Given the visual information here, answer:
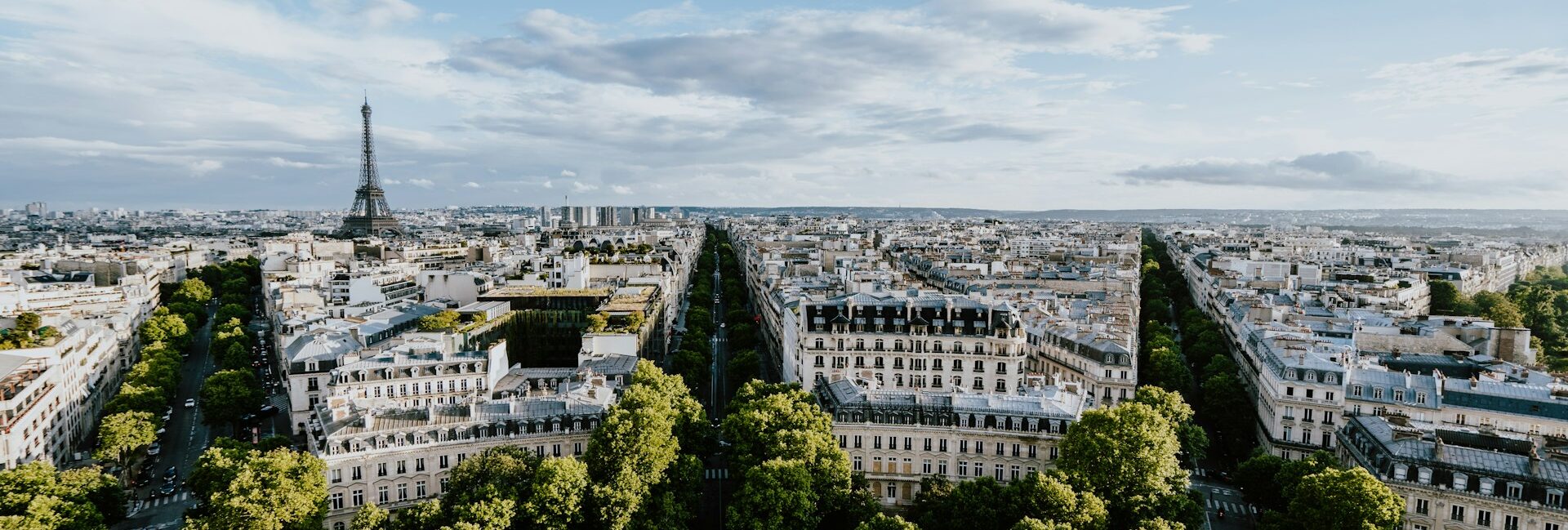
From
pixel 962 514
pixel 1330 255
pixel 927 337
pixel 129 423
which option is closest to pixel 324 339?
pixel 129 423

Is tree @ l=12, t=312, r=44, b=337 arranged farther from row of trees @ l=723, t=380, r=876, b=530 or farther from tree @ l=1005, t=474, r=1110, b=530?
tree @ l=1005, t=474, r=1110, b=530

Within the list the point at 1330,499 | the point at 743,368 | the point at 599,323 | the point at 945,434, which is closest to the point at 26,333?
the point at 599,323

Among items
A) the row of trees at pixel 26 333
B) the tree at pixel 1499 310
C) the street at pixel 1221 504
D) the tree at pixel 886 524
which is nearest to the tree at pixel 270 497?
the tree at pixel 886 524

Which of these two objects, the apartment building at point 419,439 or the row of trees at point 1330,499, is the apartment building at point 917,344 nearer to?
the apartment building at point 419,439

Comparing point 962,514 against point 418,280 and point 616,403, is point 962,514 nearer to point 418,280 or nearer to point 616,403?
point 616,403

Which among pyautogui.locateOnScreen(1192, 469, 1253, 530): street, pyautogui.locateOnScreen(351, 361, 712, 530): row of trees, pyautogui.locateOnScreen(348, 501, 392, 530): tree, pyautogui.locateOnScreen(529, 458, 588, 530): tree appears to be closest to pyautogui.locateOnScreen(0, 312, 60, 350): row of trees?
pyautogui.locateOnScreen(351, 361, 712, 530): row of trees
